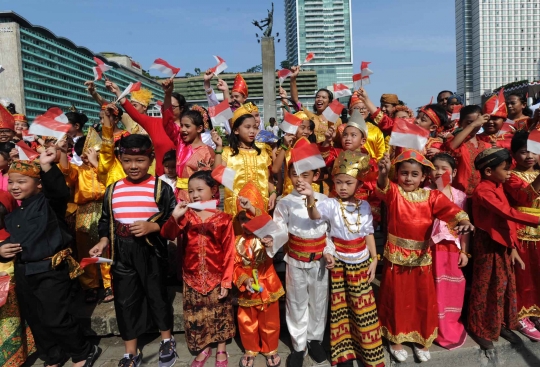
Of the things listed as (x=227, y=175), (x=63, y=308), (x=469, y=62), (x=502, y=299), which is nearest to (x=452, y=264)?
(x=502, y=299)

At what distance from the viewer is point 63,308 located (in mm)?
3074

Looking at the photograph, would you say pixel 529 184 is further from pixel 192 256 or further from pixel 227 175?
pixel 192 256

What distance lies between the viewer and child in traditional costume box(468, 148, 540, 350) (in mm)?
3299

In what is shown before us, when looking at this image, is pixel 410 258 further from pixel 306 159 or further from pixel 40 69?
pixel 40 69

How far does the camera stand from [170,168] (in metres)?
4.35

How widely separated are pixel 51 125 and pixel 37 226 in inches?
33.0

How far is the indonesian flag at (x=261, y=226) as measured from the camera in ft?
8.98

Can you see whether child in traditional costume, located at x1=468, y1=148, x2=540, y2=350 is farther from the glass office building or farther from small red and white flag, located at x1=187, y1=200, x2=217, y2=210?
the glass office building

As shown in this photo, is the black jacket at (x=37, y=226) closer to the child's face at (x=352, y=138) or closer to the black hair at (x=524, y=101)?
the child's face at (x=352, y=138)

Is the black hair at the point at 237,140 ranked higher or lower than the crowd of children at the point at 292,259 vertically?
higher

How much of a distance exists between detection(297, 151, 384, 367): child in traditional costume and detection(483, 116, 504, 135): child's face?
221cm

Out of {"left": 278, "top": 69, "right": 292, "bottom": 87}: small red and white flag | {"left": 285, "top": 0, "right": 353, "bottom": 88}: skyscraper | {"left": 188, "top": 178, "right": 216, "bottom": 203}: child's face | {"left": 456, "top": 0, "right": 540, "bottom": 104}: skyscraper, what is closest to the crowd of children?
{"left": 188, "top": 178, "right": 216, "bottom": 203}: child's face

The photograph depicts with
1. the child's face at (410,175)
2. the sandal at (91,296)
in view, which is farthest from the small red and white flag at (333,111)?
the sandal at (91,296)

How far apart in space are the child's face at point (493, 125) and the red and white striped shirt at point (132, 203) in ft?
12.8
